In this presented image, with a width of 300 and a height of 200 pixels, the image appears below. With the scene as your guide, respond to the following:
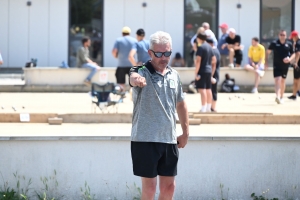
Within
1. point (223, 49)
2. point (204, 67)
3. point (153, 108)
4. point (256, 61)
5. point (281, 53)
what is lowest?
point (153, 108)

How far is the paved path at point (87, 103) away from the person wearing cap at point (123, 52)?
2.02ft

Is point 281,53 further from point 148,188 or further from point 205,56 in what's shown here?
point 148,188

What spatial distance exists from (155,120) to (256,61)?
14129 mm

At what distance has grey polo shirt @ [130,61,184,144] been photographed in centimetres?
543

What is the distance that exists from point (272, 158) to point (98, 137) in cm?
182

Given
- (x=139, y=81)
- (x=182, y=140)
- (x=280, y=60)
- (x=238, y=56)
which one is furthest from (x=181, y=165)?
(x=238, y=56)

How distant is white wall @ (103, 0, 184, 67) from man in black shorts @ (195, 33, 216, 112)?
10883mm

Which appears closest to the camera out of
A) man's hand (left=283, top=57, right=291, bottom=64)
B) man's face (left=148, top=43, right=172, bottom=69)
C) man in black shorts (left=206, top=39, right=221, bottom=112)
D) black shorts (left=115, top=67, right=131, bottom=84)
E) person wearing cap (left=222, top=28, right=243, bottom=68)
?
man's face (left=148, top=43, right=172, bottom=69)

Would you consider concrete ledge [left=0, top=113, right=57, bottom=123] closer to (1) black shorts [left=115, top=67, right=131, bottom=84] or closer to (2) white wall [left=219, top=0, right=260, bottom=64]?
(1) black shorts [left=115, top=67, right=131, bottom=84]

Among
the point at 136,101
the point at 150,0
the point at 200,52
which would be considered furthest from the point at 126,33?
the point at 136,101

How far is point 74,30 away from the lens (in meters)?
23.2

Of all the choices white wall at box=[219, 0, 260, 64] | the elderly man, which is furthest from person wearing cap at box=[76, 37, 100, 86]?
the elderly man

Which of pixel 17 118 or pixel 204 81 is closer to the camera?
pixel 17 118

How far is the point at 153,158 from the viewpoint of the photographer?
546cm
